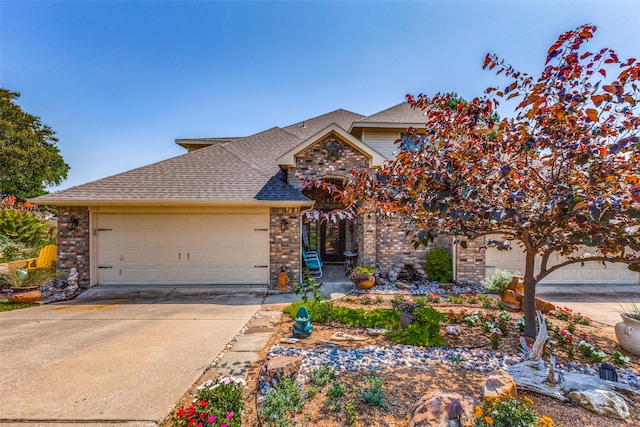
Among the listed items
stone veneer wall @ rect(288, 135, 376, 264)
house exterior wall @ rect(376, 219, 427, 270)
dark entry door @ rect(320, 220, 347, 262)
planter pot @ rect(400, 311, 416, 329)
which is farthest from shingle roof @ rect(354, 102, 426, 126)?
planter pot @ rect(400, 311, 416, 329)

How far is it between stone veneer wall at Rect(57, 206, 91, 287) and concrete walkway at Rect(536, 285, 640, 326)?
12144mm

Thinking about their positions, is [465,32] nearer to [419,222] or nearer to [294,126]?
[419,222]

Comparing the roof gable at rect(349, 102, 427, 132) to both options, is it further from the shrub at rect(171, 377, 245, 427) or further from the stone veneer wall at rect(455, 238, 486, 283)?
the shrub at rect(171, 377, 245, 427)

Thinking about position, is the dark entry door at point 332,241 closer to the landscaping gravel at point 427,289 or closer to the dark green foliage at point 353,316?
the landscaping gravel at point 427,289

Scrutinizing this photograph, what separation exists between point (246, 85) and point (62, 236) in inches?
282

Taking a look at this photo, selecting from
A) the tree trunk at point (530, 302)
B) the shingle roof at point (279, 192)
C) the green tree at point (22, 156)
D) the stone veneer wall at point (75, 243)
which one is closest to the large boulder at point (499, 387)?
the tree trunk at point (530, 302)

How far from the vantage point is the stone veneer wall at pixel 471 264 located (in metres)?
8.16

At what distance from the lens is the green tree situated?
828 inches

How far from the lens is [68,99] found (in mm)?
10484

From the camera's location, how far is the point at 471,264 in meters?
8.18

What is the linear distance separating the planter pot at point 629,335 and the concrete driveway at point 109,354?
581cm

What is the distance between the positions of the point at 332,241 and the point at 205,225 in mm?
6102

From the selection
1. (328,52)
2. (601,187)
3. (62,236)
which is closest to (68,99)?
(62,236)

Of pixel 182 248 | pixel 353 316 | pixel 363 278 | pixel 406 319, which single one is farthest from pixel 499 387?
pixel 182 248
